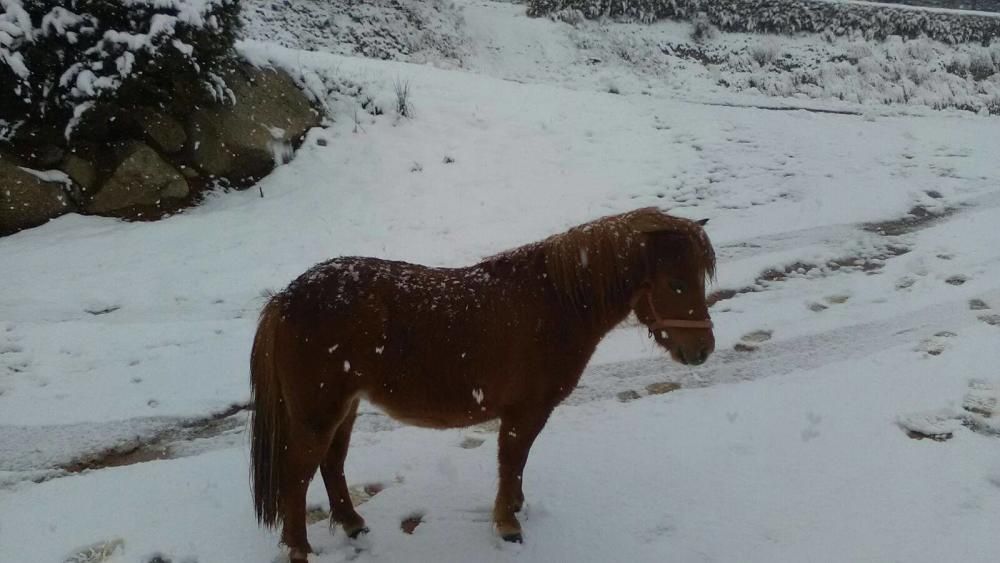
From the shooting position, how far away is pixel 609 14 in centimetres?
1800

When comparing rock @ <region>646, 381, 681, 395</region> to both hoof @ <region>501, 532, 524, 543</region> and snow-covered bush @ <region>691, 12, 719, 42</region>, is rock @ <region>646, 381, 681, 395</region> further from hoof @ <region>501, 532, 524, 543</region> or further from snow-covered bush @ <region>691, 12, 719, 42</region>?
snow-covered bush @ <region>691, 12, 719, 42</region>

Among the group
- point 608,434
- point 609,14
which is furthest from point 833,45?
point 608,434

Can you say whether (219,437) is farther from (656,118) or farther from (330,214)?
(656,118)

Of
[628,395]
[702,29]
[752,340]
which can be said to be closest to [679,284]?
[628,395]

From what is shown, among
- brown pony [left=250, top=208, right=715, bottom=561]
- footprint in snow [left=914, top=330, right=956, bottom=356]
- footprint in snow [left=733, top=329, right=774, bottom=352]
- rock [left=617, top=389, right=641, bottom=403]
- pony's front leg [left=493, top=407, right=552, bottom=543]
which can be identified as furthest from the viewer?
footprint in snow [left=733, top=329, right=774, bottom=352]

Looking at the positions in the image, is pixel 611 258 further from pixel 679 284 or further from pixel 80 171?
pixel 80 171

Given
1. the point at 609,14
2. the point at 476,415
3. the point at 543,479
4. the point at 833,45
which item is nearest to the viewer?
the point at 476,415

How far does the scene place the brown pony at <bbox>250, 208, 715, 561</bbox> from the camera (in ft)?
8.67

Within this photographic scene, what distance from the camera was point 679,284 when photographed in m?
2.75

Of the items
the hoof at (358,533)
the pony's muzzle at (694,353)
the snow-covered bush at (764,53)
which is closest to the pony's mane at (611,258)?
the pony's muzzle at (694,353)

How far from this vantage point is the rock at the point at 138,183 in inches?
251

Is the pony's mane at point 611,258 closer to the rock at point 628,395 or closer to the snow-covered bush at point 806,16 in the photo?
the rock at point 628,395

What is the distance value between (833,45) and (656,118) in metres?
9.82

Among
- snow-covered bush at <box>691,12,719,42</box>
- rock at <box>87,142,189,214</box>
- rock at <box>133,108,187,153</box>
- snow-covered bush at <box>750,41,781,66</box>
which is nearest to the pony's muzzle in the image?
rock at <box>87,142,189,214</box>
